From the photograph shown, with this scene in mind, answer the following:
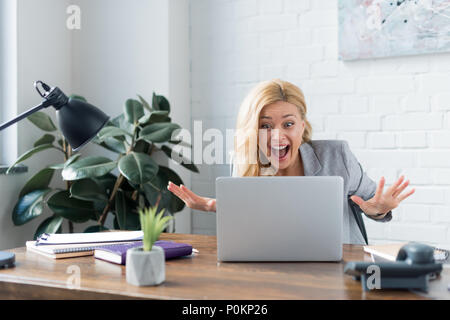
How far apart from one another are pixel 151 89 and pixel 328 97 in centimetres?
106

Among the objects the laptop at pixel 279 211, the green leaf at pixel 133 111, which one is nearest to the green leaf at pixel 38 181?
the green leaf at pixel 133 111

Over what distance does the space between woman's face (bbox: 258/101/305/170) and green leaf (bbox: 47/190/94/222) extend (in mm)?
1153

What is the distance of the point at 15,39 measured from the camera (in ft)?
8.38

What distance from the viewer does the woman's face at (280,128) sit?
1.88m

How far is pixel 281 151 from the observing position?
193 cm

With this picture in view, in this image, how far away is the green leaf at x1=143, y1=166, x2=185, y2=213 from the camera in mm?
2475

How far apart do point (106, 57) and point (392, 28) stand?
1.72 meters

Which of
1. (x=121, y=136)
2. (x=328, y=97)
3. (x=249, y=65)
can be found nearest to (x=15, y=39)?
(x=121, y=136)

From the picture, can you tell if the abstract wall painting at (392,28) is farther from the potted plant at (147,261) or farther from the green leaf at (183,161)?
the potted plant at (147,261)

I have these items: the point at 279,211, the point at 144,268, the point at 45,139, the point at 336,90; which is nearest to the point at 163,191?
the point at 45,139

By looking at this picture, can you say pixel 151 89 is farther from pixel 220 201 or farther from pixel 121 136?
pixel 220 201

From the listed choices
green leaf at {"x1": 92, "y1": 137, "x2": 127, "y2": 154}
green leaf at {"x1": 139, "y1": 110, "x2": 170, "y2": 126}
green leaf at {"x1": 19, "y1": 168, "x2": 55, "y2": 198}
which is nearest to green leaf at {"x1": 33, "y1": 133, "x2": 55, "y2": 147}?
green leaf at {"x1": 19, "y1": 168, "x2": 55, "y2": 198}

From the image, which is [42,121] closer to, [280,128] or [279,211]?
[280,128]
